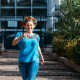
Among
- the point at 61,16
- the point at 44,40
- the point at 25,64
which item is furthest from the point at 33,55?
the point at 44,40

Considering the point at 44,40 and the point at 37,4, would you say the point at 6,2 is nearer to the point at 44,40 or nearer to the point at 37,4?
the point at 37,4

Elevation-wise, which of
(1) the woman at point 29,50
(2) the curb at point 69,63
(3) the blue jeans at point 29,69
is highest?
(1) the woman at point 29,50

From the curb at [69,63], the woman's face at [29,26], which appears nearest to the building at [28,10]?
the curb at [69,63]

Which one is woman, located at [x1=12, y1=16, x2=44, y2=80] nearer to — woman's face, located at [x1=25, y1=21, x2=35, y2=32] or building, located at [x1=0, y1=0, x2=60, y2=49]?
woman's face, located at [x1=25, y1=21, x2=35, y2=32]

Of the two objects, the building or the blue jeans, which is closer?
the blue jeans

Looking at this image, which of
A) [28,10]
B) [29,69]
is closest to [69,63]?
[29,69]

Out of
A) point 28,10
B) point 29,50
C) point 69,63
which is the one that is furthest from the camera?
point 28,10

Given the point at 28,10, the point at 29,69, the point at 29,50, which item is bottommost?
the point at 29,69

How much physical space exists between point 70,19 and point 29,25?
385 inches

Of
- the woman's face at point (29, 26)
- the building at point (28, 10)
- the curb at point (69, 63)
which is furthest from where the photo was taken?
the building at point (28, 10)

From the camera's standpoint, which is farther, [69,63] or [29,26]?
[69,63]

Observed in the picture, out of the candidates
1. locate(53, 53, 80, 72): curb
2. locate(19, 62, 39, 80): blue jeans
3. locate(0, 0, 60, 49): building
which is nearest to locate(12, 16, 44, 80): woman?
locate(19, 62, 39, 80): blue jeans

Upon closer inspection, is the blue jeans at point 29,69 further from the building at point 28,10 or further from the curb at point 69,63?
the building at point 28,10

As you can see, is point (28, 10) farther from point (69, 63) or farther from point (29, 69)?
point (29, 69)
